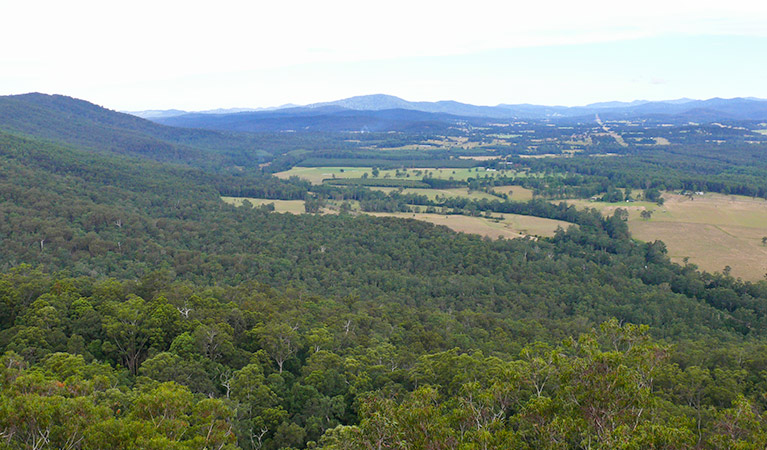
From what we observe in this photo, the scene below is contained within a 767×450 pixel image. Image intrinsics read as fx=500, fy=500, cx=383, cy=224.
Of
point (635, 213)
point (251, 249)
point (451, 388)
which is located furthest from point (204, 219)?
point (635, 213)

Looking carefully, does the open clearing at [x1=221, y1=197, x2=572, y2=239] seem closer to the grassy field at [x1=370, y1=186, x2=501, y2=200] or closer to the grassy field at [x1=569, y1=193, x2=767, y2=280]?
the grassy field at [x1=569, y1=193, x2=767, y2=280]

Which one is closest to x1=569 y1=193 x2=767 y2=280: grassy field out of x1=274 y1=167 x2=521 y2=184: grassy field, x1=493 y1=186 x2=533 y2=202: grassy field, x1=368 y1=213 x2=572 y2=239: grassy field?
x1=493 y1=186 x2=533 y2=202: grassy field

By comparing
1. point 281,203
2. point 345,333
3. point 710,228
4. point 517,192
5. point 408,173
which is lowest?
point 710,228

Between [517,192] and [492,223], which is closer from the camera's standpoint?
[492,223]

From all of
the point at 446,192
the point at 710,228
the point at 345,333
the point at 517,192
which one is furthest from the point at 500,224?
the point at 345,333

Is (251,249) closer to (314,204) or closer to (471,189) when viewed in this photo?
(314,204)

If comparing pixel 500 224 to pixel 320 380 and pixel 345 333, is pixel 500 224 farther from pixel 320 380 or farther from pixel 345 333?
pixel 320 380

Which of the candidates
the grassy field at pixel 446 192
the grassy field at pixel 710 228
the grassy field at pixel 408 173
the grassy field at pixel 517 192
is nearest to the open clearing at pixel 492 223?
the grassy field at pixel 710 228
